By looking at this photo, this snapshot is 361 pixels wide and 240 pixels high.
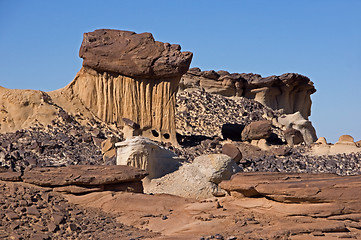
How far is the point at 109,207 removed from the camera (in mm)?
12516

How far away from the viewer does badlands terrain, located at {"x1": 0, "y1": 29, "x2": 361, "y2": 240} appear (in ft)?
34.6

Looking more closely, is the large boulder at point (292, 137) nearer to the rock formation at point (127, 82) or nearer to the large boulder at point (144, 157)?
the rock formation at point (127, 82)

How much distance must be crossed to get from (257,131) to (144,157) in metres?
11.8

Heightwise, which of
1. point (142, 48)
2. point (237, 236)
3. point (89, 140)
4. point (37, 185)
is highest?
point (142, 48)

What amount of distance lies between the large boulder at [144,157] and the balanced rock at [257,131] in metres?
10.8

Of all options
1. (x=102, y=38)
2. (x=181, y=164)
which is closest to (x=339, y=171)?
(x=181, y=164)

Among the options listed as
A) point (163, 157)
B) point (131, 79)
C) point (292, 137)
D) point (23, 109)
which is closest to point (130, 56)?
point (131, 79)

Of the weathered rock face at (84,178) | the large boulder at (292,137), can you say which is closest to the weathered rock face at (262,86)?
the large boulder at (292,137)

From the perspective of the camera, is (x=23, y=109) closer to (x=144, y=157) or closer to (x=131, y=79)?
(x=131, y=79)

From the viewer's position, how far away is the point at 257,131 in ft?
91.4

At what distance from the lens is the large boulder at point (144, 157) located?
1689 centimetres

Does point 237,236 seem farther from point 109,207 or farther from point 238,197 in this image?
point 109,207

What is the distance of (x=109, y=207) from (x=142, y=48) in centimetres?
1326

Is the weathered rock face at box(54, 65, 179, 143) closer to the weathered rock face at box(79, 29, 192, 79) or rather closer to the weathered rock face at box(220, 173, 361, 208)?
the weathered rock face at box(79, 29, 192, 79)
